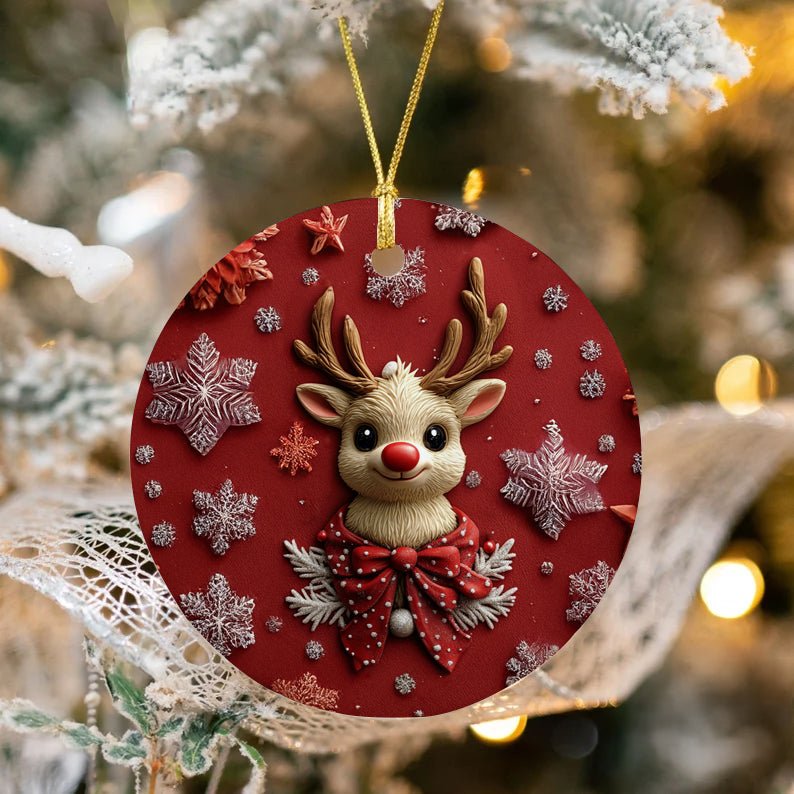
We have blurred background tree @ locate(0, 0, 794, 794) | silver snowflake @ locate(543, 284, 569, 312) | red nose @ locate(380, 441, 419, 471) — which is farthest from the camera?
blurred background tree @ locate(0, 0, 794, 794)

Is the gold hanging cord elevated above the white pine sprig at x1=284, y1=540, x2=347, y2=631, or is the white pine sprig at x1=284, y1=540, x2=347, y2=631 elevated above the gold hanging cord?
the gold hanging cord

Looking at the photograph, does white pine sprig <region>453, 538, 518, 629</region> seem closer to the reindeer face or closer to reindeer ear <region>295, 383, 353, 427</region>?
the reindeer face

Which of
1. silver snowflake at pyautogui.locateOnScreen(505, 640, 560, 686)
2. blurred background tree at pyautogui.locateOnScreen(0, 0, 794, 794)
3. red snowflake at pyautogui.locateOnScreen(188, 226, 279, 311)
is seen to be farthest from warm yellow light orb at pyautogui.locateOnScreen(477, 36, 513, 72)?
silver snowflake at pyautogui.locateOnScreen(505, 640, 560, 686)

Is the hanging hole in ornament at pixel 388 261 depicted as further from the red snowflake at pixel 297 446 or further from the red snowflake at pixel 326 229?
the red snowflake at pixel 297 446

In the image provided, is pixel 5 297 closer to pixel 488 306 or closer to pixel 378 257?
pixel 378 257

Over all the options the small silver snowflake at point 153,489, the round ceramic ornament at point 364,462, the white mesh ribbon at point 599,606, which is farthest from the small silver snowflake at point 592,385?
the small silver snowflake at point 153,489

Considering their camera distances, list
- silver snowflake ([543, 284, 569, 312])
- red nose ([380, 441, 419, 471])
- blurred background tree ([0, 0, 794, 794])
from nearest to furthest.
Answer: red nose ([380, 441, 419, 471]) < silver snowflake ([543, 284, 569, 312]) < blurred background tree ([0, 0, 794, 794])

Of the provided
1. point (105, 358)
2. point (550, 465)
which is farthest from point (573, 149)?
point (105, 358)
